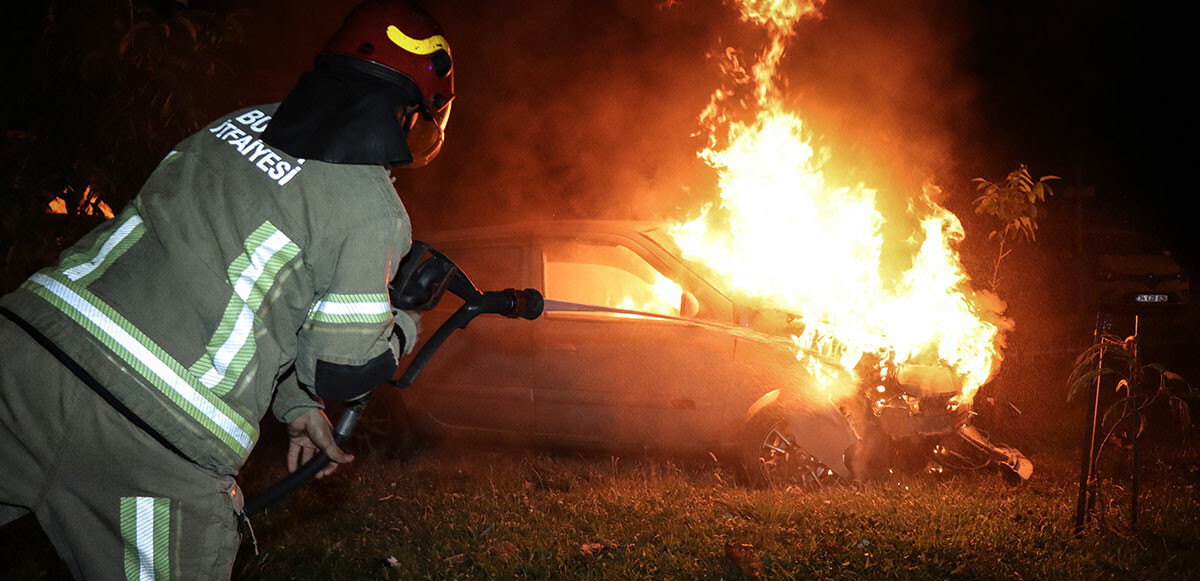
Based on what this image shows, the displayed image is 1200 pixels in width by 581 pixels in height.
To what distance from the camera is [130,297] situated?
2.10m

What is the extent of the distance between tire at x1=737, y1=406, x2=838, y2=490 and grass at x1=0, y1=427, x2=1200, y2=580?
140mm

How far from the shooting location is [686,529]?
4.69 metres

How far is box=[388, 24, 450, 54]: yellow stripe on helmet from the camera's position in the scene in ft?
8.22

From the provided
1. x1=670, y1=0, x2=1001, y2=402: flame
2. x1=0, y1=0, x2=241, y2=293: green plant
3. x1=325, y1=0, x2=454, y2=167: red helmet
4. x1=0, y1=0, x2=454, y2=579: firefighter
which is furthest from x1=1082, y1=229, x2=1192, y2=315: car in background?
x1=0, y1=0, x2=454, y2=579: firefighter

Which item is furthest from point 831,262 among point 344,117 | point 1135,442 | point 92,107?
point 92,107

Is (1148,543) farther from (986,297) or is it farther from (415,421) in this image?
(415,421)

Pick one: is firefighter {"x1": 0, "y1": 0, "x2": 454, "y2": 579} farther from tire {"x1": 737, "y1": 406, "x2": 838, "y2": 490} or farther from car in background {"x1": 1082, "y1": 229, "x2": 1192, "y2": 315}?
car in background {"x1": 1082, "y1": 229, "x2": 1192, "y2": 315}

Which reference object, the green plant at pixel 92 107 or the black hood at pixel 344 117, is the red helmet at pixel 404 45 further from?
the green plant at pixel 92 107

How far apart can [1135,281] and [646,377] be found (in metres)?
12.9

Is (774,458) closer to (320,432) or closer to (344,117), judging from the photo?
(320,432)

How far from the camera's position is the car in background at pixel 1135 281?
49.3 feet

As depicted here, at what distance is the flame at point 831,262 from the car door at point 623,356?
0.38 m

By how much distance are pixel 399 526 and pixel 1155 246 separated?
1562 cm

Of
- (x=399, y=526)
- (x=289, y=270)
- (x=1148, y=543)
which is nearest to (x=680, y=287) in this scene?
(x=399, y=526)
